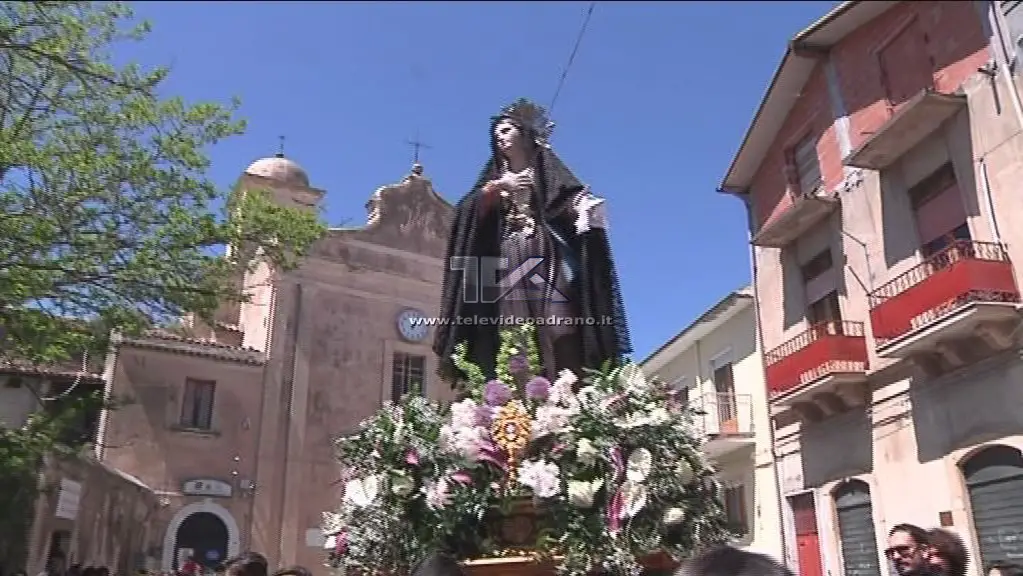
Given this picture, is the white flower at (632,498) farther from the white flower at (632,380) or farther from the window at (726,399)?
the window at (726,399)

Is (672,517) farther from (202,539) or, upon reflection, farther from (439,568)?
(202,539)

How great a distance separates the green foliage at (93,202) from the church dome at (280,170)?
15.9 m

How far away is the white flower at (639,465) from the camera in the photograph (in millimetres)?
4035

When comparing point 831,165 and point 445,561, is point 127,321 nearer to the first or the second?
point 445,561

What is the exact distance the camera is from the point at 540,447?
4285 mm

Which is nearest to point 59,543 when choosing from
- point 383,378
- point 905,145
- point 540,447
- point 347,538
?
point 383,378

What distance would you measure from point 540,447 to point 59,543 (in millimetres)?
13152

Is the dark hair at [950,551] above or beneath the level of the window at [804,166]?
beneath

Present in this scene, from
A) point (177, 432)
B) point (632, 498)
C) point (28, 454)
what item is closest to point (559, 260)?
point (632, 498)

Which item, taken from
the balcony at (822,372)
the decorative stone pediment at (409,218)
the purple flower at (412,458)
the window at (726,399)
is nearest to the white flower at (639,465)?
the purple flower at (412,458)

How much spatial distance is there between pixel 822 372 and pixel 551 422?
10802 millimetres

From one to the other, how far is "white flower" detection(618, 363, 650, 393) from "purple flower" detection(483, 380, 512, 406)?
0.64 meters

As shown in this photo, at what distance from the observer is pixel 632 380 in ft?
14.5

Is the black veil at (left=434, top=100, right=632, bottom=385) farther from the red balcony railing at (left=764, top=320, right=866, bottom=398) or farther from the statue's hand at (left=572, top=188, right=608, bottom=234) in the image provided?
the red balcony railing at (left=764, top=320, right=866, bottom=398)
